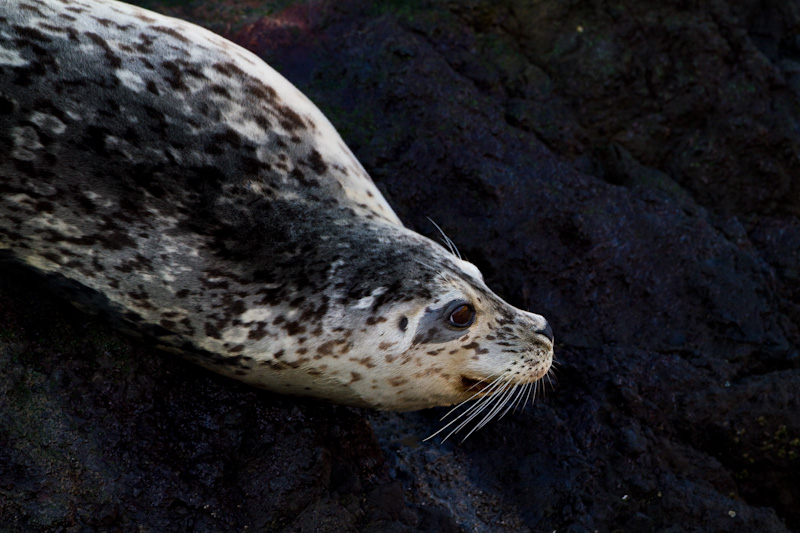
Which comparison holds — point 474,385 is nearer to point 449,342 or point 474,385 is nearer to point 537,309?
point 449,342

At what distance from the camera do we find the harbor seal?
3.13 m

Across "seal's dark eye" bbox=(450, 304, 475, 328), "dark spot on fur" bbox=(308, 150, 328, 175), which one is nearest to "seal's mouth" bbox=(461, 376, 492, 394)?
"seal's dark eye" bbox=(450, 304, 475, 328)

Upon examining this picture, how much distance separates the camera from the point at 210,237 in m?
3.25

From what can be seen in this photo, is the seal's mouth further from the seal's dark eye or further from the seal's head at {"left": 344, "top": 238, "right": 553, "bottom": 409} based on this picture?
the seal's dark eye

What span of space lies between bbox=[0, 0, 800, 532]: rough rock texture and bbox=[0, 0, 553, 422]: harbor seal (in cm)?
26

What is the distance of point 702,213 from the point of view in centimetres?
502

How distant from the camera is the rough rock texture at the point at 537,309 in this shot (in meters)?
3.19

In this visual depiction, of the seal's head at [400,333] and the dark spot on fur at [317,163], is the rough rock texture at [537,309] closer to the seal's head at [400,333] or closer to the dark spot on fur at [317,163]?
the seal's head at [400,333]

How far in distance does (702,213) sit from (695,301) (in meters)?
0.69

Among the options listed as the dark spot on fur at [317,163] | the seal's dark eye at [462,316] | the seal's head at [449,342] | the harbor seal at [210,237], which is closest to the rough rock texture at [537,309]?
the harbor seal at [210,237]

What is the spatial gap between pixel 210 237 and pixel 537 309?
6.35 feet

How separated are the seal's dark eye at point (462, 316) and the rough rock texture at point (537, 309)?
0.68m

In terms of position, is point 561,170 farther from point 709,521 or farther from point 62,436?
point 62,436

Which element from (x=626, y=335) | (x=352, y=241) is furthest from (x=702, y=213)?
(x=352, y=241)
